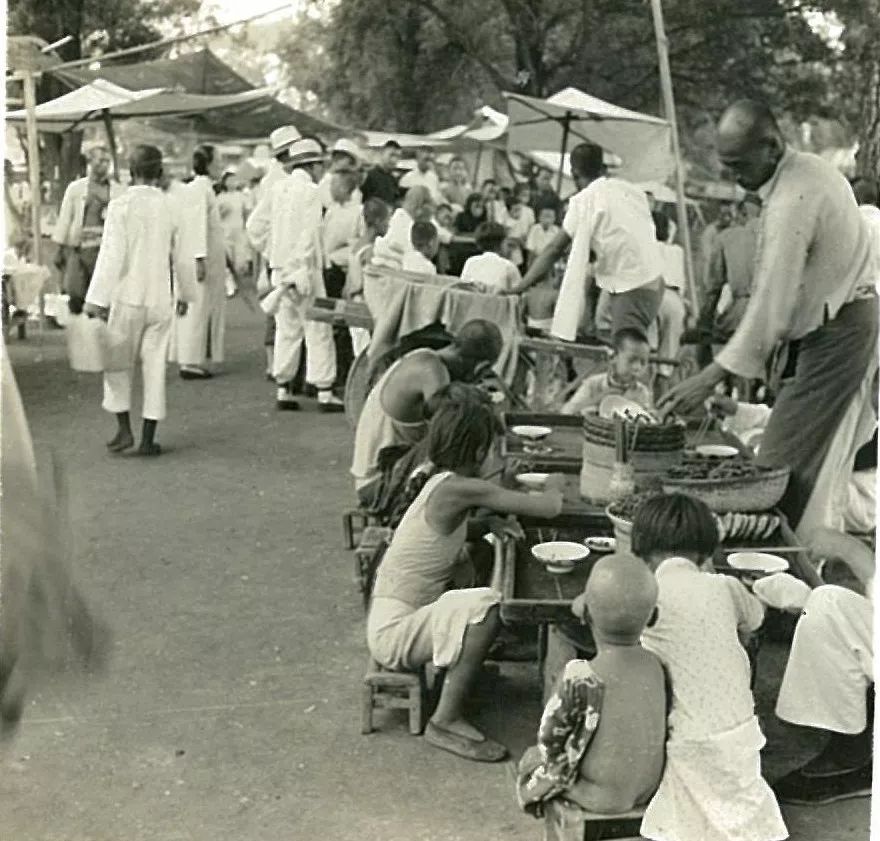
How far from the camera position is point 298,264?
A: 872 cm

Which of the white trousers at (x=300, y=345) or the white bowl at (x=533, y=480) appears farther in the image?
the white trousers at (x=300, y=345)

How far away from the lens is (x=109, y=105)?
25.8 ft

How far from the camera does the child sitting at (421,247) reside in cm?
765

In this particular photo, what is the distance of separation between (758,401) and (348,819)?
192 inches

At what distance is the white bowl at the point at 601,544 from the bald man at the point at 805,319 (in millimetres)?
650

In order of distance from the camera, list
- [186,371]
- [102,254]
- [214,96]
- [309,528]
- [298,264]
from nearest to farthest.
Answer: [309,528] → [102,254] → [298,264] → [186,371] → [214,96]

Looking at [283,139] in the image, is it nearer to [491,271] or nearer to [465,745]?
[491,271]

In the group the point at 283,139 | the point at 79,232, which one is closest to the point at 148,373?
the point at 79,232

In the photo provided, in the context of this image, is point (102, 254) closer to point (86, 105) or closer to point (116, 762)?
point (86, 105)

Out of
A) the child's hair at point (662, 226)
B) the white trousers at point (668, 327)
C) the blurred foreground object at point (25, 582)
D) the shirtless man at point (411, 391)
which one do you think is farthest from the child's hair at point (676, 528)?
the child's hair at point (662, 226)

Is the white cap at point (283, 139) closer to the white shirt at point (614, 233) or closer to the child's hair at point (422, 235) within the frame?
the child's hair at point (422, 235)

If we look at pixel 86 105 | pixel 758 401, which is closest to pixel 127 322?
pixel 86 105

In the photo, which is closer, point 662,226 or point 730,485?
point 730,485

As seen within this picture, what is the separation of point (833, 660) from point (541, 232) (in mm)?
10126
